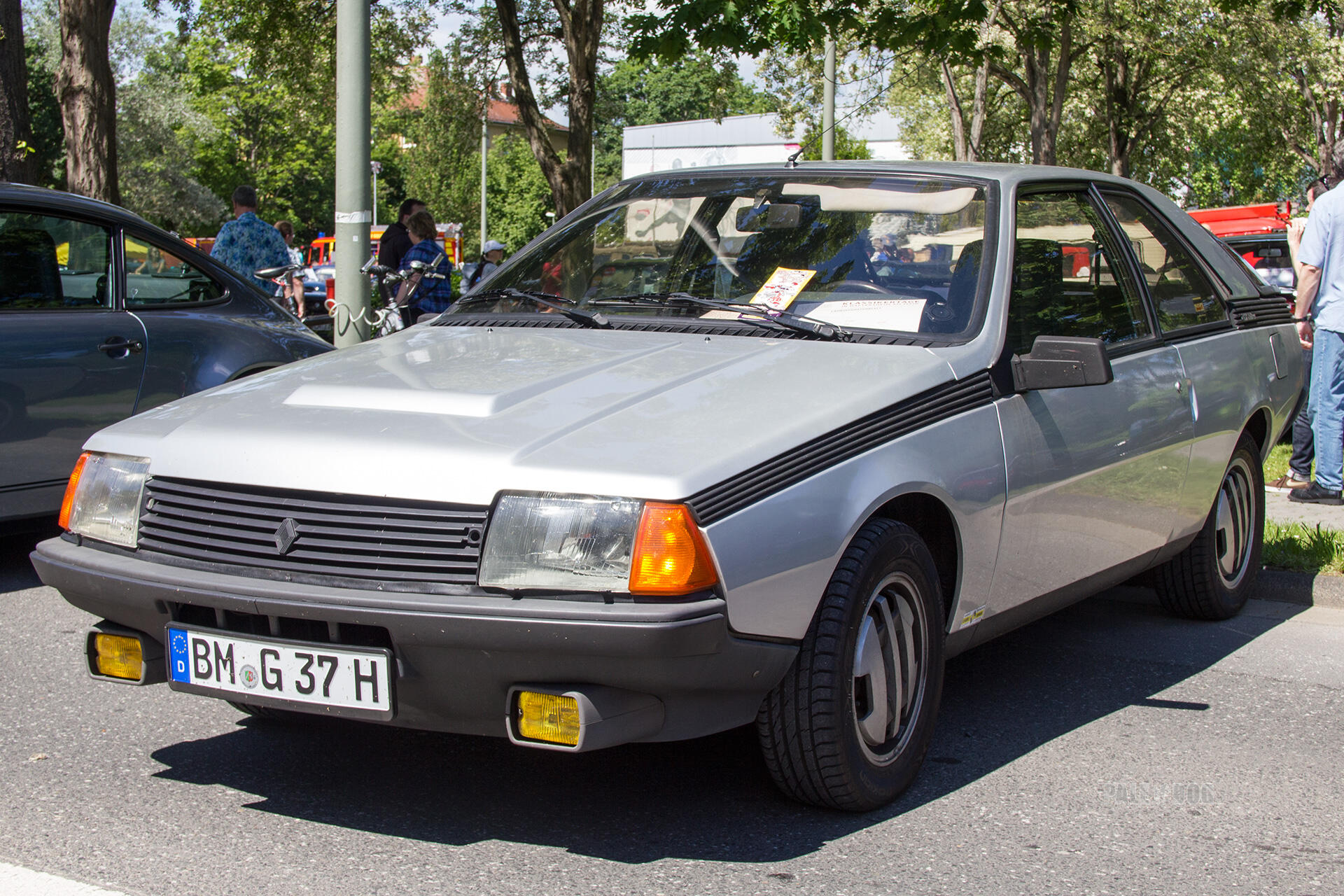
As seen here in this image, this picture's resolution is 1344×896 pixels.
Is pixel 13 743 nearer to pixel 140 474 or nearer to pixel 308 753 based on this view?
pixel 308 753

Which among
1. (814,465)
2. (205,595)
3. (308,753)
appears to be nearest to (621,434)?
(814,465)

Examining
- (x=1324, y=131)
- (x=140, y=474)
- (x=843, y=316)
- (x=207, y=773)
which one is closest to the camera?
(x=140, y=474)

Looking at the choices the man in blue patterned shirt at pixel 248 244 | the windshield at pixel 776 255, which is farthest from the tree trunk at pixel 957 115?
the windshield at pixel 776 255

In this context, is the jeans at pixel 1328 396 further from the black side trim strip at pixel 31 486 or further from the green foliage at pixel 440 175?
the green foliage at pixel 440 175

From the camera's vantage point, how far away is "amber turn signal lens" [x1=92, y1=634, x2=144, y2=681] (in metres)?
3.23

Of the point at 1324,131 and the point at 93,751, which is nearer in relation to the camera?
the point at 93,751

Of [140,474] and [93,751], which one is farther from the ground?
[140,474]

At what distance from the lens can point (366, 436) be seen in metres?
3.00

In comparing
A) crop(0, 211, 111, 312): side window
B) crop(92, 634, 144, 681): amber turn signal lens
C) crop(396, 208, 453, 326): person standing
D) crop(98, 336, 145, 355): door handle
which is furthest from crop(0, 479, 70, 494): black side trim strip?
crop(396, 208, 453, 326): person standing

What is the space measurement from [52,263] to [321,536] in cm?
372

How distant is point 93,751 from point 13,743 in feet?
0.79

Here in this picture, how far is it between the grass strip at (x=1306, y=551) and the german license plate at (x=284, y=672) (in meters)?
4.21

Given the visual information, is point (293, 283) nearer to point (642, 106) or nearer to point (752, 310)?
point (752, 310)

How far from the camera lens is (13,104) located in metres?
11.3
